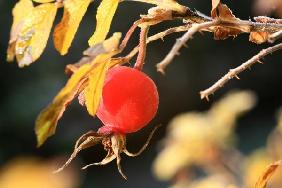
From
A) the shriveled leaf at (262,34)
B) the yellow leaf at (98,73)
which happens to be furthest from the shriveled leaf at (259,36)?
the yellow leaf at (98,73)

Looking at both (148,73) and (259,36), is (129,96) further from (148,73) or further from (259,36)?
Answer: (148,73)

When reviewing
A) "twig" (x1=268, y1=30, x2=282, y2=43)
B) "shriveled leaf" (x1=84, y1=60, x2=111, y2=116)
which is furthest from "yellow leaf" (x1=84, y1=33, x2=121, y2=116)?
"twig" (x1=268, y1=30, x2=282, y2=43)

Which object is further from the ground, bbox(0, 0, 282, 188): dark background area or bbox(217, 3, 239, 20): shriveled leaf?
bbox(217, 3, 239, 20): shriveled leaf

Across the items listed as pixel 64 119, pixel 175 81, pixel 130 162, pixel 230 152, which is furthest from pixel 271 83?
pixel 230 152

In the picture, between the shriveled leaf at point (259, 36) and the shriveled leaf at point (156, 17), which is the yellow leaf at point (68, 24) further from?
the shriveled leaf at point (259, 36)

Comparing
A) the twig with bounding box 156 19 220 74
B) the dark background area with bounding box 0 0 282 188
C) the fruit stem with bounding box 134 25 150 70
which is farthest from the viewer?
the dark background area with bounding box 0 0 282 188

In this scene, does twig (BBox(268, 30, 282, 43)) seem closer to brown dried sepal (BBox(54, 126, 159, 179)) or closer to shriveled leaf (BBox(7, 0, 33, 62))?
brown dried sepal (BBox(54, 126, 159, 179))
